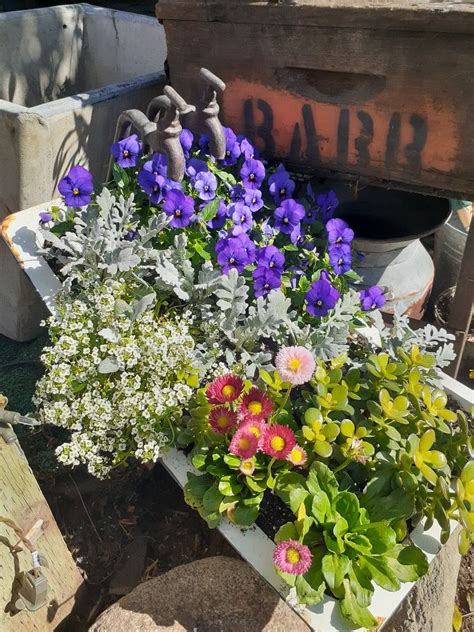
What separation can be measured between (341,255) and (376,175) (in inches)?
11.1

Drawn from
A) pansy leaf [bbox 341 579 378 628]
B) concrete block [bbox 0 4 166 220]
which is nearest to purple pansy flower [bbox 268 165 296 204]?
concrete block [bbox 0 4 166 220]

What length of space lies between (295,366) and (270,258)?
1.47ft

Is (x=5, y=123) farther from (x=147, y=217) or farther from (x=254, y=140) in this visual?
(x=254, y=140)

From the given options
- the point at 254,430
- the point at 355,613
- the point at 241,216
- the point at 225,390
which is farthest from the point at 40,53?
the point at 355,613

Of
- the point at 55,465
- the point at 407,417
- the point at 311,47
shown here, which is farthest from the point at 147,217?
the point at 407,417

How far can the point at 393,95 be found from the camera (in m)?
1.57

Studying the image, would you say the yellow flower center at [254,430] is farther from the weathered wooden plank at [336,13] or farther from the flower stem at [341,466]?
the weathered wooden plank at [336,13]

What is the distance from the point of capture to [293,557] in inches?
39.0

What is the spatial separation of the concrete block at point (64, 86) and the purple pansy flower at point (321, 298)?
99 centimetres

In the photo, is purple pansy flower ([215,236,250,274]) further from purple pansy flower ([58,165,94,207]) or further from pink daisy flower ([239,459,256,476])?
pink daisy flower ([239,459,256,476])

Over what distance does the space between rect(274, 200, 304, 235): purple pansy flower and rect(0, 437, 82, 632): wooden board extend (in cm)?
94

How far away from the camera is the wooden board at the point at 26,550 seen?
3.60 feet

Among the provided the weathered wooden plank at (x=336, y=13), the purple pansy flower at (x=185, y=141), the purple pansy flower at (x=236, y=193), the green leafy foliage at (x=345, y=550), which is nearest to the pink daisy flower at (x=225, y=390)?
the green leafy foliage at (x=345, y=550)

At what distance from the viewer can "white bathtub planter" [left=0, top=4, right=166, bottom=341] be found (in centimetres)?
179
